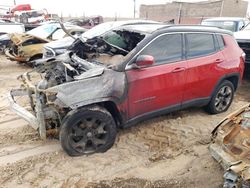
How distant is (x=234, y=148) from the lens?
11.8ft

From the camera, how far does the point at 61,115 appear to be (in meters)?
4.50

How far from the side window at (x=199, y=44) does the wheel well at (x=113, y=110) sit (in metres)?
1.67

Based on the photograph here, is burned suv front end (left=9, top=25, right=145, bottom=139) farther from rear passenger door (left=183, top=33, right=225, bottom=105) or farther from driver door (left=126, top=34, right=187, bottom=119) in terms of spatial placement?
rear passenger door (left=183, top=33, right=225, bottom=105)

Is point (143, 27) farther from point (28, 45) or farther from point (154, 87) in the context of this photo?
point (28, 45)

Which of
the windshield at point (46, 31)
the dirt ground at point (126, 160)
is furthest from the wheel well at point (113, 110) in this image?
the windshield at point (46, 31)

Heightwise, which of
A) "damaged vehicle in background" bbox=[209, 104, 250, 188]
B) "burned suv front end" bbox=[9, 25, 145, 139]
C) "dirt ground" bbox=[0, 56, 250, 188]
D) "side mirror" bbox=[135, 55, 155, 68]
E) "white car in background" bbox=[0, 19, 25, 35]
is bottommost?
"dirt ground" bbox=[0, 56, 250, 188]

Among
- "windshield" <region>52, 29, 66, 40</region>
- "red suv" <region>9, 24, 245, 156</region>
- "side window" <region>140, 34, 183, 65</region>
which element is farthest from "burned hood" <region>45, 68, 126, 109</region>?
"windshield" <region>52, 29, 66, 40</region>

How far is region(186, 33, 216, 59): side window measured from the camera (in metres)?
5.35

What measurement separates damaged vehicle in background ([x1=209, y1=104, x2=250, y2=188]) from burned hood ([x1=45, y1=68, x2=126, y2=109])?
1525 mm

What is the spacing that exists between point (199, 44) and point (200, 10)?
28.0 m

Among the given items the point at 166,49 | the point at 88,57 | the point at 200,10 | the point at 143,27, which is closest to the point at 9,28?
the point at 88,57

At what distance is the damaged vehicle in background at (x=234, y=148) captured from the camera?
312 cm

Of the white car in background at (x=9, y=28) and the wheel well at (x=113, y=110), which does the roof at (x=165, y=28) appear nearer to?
the wheel well at (x=113, y=110)

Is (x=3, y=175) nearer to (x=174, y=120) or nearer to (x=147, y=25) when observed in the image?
(x=174, y=120)
